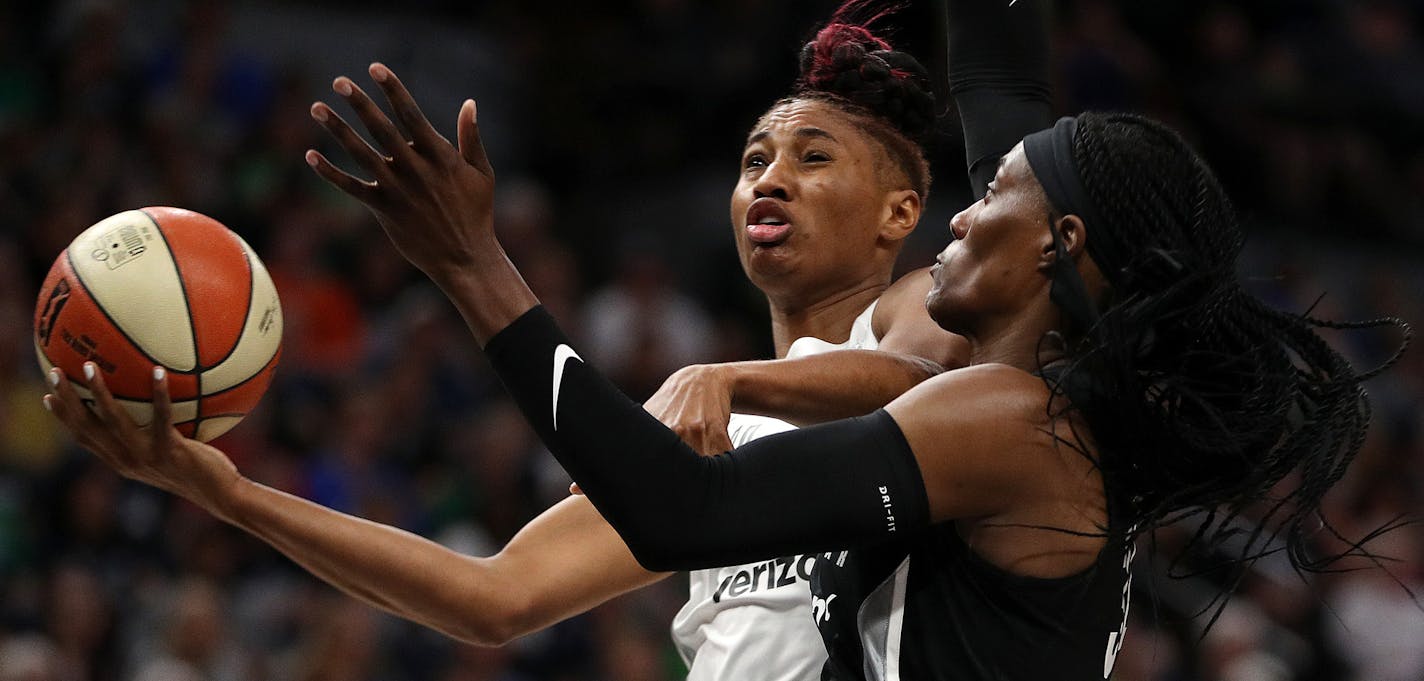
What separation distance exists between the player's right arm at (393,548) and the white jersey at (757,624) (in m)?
0.23

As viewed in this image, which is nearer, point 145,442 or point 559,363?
point 559,363

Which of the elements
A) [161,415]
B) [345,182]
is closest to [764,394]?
[345,182]

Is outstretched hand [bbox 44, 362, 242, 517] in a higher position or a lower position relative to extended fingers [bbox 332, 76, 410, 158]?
lower

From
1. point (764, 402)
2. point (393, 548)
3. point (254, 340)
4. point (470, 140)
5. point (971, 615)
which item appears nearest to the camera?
point (470, 140)

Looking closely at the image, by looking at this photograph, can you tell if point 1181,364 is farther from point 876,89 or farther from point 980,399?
point 876,89

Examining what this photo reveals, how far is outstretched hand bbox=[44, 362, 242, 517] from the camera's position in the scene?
8.28ft

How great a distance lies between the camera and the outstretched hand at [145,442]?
2.52m

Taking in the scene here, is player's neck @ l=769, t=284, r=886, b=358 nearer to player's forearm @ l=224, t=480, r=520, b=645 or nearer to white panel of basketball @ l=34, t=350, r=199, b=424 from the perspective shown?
player's forearm @ l=224, t=480, r=520, b=645

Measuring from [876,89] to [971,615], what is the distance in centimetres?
152

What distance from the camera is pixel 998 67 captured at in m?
3.29

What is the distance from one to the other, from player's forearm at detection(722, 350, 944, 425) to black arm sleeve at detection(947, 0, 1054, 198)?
0.66 metres

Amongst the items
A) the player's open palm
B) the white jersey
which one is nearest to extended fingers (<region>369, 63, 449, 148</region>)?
the player's open palm

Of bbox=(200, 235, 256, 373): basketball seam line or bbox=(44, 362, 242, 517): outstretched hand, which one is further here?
bbox=(200, 235, 256, 373): basketball seam line

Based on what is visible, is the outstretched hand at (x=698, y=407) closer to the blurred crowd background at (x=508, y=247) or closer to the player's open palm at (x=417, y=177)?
the player's open palm at (x=417, y=177)
